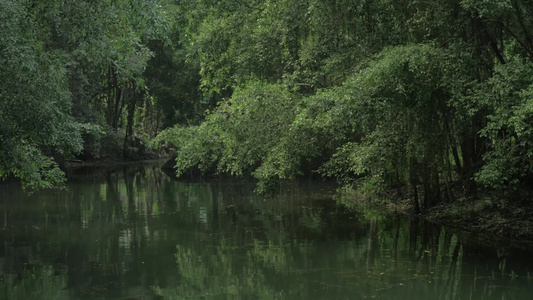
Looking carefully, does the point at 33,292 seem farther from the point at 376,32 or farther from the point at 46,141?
the point at 376,32

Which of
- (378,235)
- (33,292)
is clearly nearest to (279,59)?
(378,235)

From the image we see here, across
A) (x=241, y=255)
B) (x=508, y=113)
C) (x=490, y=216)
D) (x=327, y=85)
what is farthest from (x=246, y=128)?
(x=508, y=113)

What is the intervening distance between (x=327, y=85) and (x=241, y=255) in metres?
6.00

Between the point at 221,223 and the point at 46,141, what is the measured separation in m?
7.26

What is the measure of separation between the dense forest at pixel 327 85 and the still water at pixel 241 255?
1540mm

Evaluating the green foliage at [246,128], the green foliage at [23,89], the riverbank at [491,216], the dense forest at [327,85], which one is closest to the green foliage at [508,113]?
the dense forest at [327,85]

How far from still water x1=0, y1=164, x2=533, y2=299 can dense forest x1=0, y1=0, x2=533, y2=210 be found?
1.54 m

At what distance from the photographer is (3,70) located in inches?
390

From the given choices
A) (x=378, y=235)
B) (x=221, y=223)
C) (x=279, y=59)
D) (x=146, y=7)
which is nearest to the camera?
(x=146, y=7)

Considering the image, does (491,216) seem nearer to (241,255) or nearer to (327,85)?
(327,85)

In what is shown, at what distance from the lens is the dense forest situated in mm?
10984

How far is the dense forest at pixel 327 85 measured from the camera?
36.0 feet

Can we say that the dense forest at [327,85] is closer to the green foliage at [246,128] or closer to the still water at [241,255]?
the green foliage at [246,128]

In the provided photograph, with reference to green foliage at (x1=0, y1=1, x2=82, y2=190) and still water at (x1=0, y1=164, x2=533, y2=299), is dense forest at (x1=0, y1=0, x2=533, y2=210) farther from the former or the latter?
still water at (x1=0, y1=164, x2=533, y2=299)
